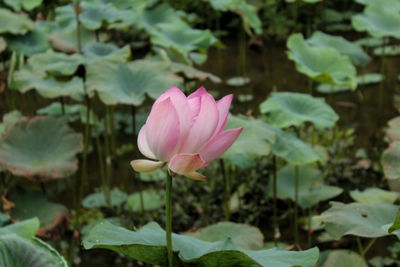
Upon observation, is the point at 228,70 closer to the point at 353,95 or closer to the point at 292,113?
the point at 353,95

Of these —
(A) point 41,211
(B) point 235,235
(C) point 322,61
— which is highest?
(C) point 322,61

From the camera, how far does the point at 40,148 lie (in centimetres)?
199

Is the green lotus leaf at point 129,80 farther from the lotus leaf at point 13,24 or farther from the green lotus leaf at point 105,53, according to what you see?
the lotus leaf at point 13,24

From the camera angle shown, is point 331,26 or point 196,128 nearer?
point 196,128

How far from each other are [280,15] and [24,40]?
8.86 ft

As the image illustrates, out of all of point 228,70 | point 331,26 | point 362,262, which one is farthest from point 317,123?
point 331,26

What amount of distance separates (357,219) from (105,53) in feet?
5.06

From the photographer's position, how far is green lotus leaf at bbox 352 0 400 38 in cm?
300

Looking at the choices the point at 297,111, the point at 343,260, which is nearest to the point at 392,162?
the point at 343,260

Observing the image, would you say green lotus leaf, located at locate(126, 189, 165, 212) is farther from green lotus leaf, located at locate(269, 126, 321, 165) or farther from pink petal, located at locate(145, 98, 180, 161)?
pink petal, located at locate(145, 98, 180, 161)

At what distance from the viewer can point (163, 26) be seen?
9.22 ft

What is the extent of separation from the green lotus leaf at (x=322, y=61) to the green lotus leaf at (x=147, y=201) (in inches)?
29.1

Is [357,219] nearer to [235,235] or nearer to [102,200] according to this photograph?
[235,235]

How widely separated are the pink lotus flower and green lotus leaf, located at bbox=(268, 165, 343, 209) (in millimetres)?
1338
